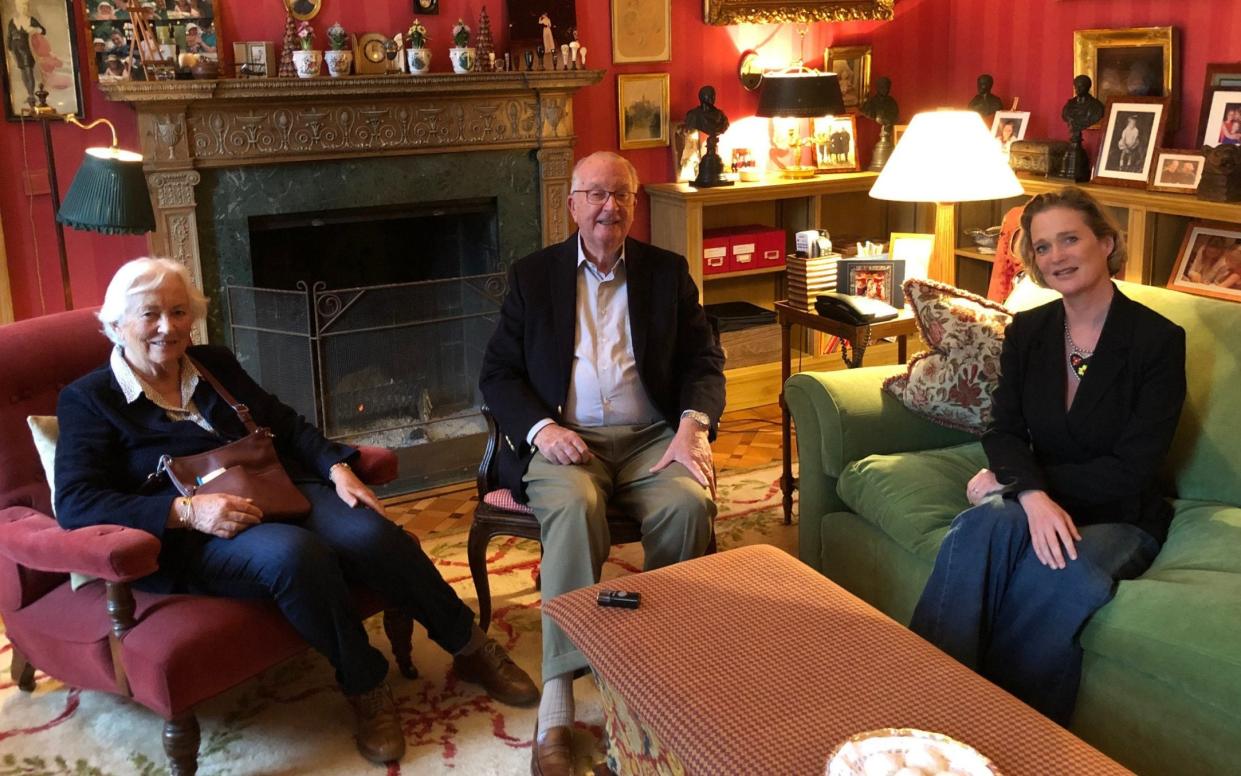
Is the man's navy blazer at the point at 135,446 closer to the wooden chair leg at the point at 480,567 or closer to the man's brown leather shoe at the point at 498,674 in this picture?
the wooden chair leg at the point at 480,567

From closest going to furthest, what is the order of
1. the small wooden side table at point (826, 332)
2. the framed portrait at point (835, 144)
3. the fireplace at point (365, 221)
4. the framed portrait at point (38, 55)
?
1. the small wooden side table at point (826, 332)
2. the framed portrait at point (38, 55)
3. the fireplace at point (365, 221)
4. the framed portrait at point (835, 144)

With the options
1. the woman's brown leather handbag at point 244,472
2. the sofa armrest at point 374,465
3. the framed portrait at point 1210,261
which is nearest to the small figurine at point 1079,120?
the framed portrait at point 1210,261

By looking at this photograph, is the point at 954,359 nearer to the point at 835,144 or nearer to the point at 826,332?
the point at 826,332

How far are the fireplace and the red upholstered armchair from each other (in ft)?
3.58

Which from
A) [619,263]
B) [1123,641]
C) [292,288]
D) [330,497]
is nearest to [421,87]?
[292,288]

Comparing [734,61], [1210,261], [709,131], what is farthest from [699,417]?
[734,61]

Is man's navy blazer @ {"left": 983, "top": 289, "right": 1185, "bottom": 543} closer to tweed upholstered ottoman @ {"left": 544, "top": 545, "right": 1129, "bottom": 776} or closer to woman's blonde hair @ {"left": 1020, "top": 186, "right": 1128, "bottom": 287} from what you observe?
woman's blonde hair @ {"left": 1020, "top": 186, "right": 1128, "bottom": 287}

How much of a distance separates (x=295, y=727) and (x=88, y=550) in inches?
25.4

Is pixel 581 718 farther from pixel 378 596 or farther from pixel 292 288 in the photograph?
pixel 292 288

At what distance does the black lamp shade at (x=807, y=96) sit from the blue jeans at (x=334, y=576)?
8.04 ft

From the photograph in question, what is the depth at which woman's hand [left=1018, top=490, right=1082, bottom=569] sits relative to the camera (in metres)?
2.21

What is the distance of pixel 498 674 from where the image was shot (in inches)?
105

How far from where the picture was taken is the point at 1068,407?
2.45 metres

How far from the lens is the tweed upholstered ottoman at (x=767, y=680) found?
1663 millimetres
